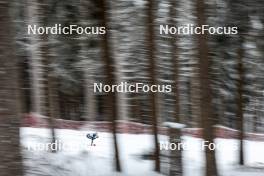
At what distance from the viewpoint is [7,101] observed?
218 inches

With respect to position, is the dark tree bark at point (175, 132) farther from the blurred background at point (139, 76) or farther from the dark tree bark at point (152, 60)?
the dark tree bark at point (152, 60)

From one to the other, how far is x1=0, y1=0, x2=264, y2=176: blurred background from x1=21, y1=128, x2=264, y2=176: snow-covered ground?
0.16 feet

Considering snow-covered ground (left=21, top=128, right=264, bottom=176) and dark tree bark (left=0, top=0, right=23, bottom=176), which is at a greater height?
dark tree bark (left=0, top=0, right=23, bottom=176)

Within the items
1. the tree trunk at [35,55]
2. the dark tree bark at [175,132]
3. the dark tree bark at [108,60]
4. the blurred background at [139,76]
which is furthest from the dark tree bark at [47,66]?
the dark tree bark at [175,132]

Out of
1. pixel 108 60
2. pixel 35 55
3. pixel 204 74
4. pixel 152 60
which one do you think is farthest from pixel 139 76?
pixel 204 74

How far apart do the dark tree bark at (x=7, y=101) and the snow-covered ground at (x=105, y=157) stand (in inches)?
218

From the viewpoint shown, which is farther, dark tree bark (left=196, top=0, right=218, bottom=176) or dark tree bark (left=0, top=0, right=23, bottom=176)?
dark tree bark (left=196, top=0, right=218, bottom=176)

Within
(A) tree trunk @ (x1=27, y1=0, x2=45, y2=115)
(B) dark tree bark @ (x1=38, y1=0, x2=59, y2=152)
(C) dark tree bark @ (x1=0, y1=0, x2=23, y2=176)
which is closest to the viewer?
(C) dark tree bark @ (x1=0, y1=0, x2=23, y2=176)

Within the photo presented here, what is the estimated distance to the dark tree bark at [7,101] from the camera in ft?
18.1

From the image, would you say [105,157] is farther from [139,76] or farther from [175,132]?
[175,132]

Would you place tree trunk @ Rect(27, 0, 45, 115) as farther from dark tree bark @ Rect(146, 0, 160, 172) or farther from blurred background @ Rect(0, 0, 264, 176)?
dark tree bark @ Rect(146, 0, 160, 172)

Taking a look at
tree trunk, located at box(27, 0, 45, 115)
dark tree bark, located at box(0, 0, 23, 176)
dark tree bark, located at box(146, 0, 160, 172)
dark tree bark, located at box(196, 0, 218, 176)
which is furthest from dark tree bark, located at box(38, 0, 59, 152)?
dark tree bark, located at box(0, 0, 23, 176)

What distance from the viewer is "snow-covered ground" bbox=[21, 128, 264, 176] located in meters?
13.4

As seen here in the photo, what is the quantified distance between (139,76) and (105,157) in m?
5.15
